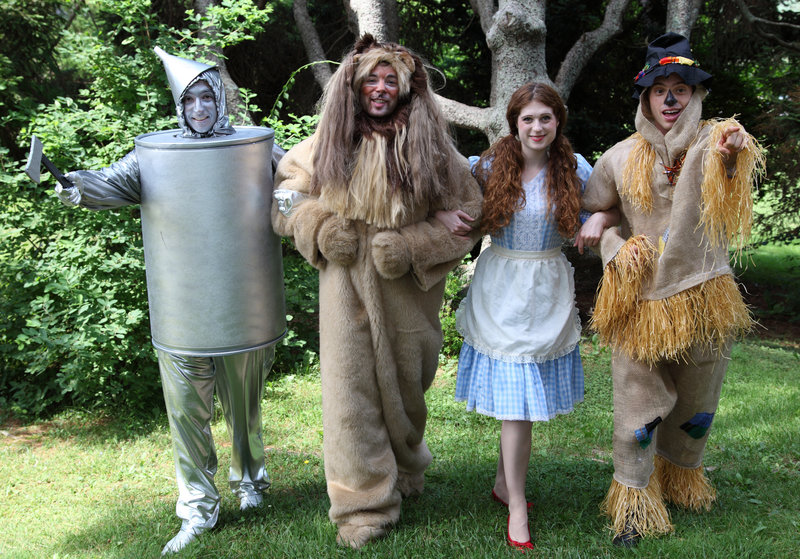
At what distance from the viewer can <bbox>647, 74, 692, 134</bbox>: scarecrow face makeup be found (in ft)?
9.70

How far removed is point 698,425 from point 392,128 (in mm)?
1937

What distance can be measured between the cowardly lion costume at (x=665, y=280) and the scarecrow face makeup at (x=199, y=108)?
67.9 inches

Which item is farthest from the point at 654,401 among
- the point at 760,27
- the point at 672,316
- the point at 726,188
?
the point at 760,27

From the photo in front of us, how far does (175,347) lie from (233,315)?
0.30 meters

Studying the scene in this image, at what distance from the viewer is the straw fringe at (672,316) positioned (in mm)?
2965

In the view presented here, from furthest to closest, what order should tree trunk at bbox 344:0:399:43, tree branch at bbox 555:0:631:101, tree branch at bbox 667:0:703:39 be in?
tree branch at bbox 555:0:631:101 → tree branch at bbox 667:0:703:39 → tree trunk at bbox 344:0:399:43

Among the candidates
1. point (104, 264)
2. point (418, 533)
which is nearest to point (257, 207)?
point (418, 533)

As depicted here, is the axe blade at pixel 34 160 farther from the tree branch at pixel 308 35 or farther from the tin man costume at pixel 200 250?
the tree branch at pixel 308 35

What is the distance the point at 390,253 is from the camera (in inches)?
115

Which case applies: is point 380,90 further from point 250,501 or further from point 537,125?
point 250,501

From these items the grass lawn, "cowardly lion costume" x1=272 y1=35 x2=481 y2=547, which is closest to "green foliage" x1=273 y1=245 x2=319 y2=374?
the grass lawn

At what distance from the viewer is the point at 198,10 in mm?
6668

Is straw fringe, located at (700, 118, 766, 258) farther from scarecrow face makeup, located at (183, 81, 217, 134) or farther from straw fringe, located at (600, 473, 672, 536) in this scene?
scarecrow face makeup, located at (183, 81, 217, 134)

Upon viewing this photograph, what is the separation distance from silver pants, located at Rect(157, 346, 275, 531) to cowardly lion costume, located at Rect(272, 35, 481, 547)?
0.44 meters
